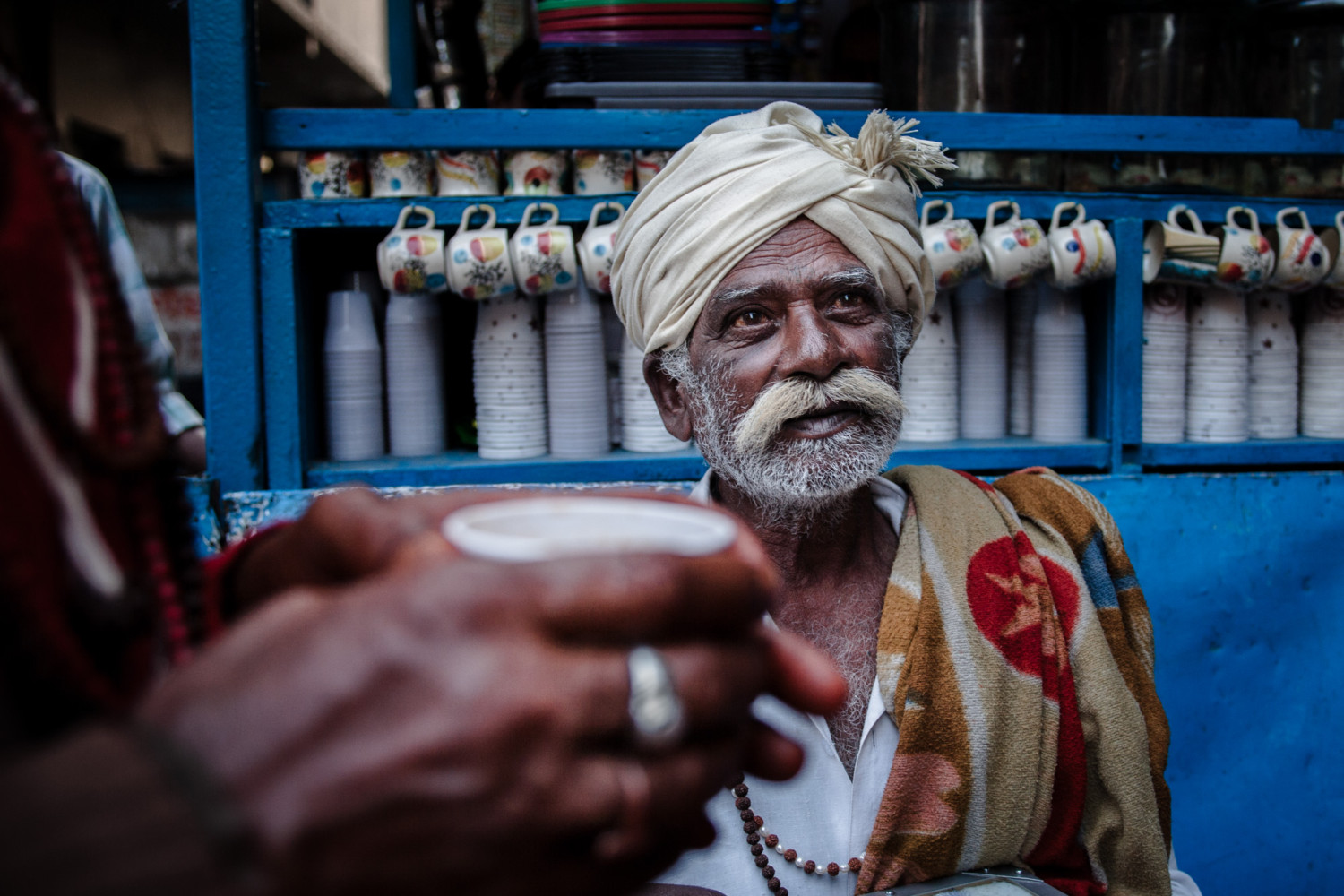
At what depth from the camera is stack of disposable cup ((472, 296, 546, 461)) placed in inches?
98.0

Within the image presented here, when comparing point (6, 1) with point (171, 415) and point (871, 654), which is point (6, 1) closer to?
point (171, 415)

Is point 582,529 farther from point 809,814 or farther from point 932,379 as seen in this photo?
point 932,379

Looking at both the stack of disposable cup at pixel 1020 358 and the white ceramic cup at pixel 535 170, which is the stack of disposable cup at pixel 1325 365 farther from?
the white ceramic cup at pixel 535 170

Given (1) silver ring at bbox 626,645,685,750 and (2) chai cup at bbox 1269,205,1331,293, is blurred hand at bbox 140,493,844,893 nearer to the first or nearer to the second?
(1) silver ring at bbox 626,645,685,750

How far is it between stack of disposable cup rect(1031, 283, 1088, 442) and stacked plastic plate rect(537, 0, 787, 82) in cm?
104

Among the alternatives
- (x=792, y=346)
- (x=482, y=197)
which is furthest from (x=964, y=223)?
(x=482, y=197)

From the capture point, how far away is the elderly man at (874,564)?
161cm

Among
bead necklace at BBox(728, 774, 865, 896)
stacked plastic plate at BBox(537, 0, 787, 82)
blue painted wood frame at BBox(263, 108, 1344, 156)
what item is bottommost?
bead necklace at BBox(728, 774, 865, 896)

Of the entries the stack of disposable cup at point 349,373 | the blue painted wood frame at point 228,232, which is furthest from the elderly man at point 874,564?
the blue painted wood frame at point 228,232

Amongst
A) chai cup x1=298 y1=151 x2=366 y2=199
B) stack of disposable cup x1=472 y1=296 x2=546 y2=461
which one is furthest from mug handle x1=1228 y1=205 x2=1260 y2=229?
chai cup x1=298 y1=151 x2=366 y2=199

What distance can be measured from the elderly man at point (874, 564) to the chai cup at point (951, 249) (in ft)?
1.12

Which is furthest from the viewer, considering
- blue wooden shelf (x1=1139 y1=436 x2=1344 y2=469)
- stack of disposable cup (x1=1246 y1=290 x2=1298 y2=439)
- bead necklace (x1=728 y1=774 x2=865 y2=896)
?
stack of disposable cup (x1=1246 y1=290 x2=1298 y2=439)

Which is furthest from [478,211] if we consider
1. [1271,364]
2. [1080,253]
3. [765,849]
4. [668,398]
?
[1271,364]

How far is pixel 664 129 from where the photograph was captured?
237 centimetres
